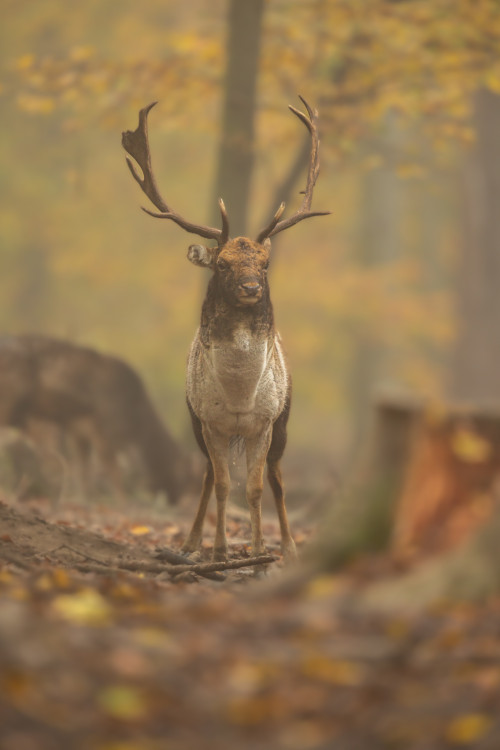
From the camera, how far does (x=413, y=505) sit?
4699 mm

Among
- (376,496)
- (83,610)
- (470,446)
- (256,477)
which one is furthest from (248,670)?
(256,477)

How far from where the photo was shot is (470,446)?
180 inches

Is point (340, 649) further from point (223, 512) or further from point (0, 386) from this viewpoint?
point (0, 386)

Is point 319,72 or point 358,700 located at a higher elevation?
point 319,72

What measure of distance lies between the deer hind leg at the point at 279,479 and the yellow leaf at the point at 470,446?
3.19m

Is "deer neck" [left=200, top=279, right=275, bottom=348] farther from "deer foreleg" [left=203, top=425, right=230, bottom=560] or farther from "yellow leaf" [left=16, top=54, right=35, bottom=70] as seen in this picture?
"yellow leaf" [left=16, top=54, right=35, bottom=70]

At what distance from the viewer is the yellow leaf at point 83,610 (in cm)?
400

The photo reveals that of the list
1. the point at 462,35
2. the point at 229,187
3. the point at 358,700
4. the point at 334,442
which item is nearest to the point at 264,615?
the point at 358,700

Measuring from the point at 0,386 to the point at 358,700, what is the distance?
849 centimetres

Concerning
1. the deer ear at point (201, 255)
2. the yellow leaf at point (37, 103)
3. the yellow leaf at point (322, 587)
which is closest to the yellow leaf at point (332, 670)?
the yellow leaf at point (322, 587)

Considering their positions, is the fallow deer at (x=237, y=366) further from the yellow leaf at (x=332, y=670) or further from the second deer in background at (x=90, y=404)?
the second deer in background at (x=90, y=404)

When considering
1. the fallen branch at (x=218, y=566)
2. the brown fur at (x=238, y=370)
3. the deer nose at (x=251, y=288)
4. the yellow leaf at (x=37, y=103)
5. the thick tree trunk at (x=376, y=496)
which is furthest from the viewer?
the yellow leaf at (x=37, y=103)

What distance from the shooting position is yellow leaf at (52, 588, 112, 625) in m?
4.00

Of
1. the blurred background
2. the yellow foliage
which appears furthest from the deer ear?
the blurred background
